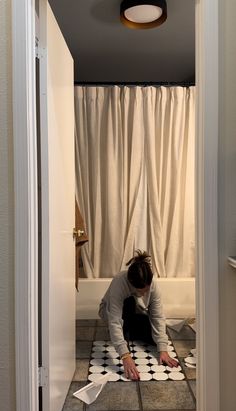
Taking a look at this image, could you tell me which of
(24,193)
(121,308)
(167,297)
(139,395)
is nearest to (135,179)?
(167,297)

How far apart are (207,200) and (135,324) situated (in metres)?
1.49

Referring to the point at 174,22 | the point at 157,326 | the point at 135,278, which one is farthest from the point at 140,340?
the point at 174,22

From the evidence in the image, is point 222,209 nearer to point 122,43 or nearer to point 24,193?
point 24,193

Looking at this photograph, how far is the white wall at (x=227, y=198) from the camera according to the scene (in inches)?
55.4

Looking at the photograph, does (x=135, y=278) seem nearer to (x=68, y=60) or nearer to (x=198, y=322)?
(x=198, y=322)

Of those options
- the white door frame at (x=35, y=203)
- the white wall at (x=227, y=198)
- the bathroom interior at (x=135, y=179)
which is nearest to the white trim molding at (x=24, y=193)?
the white door frame at (x=35, y=203)

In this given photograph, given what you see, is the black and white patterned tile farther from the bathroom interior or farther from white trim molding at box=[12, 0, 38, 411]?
white trim molding at box=[12, 0, 38, 411]

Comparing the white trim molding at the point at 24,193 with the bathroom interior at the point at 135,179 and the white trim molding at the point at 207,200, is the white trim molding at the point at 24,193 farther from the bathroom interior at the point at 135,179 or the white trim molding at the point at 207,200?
the bathroom interior at the point at 135,179

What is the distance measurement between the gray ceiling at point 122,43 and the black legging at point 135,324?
2120 millimetres

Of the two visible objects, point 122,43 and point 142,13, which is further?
point 122,43

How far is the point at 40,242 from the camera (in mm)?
1559

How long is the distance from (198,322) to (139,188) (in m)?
1.77

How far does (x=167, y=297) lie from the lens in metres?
3.14

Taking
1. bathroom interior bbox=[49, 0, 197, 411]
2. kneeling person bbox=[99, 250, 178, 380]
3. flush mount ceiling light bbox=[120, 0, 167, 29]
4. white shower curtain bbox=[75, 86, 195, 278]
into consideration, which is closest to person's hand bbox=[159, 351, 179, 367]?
kneeling person bbox=[99, 250, 178, 380]
